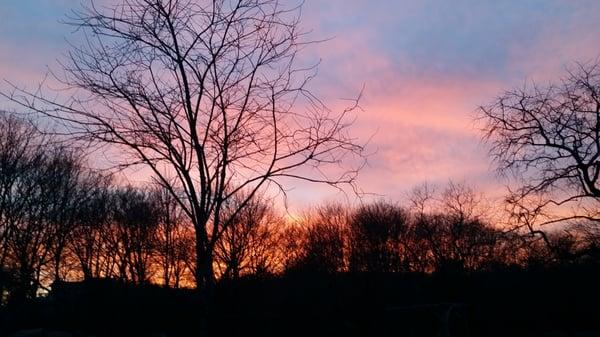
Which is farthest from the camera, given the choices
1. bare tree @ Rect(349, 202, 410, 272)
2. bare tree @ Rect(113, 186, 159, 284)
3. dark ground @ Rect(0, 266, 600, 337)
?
bare tree @ Rect(349, 202, 410, 272)

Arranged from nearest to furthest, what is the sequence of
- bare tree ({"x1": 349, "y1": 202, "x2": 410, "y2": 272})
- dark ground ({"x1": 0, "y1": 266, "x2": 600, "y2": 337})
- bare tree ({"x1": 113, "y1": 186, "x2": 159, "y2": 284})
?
dark ground ({"x1": 0, "y1": 266, "x2": 600, "y2": 337})
bare tree ({"x1": 113, "y1": 186, "x2": 159, "y2": 284})
bare tree ({"x1": 349, "y1": 202, "x2": 410, "y2": 272})

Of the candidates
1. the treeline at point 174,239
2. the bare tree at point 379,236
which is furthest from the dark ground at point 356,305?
the bare tree at point 379,236

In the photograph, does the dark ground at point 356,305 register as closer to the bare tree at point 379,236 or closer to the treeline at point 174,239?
the treeline at point 174,239

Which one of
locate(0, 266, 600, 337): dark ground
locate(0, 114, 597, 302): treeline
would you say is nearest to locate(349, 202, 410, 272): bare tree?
locate(0, 114, 597, 302): treeline

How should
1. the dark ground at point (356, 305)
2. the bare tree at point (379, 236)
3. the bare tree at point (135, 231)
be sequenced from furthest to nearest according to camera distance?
the bare tree at point (379, 236) < the bare tree at point (135, 231) < the dark ground at point (356, 305)

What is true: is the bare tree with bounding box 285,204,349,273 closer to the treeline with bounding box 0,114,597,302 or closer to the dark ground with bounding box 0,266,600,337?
the treeline with bounding box 0,114,597,302

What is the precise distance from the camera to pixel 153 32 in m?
9.59

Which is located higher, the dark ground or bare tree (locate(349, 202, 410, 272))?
bare tree (locate(349, 202, 410, 272))

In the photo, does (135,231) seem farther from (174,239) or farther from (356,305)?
(356,305)

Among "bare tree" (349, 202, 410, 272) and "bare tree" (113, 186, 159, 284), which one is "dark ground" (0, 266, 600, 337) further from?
"bare tree" (349, 202, 410, 272)

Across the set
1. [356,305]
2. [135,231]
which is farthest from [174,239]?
[356,305]

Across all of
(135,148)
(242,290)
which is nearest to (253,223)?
(242,290)

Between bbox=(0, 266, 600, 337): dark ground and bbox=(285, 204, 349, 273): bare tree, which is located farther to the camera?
bbox=(285, 204, 349, 273): bare tree

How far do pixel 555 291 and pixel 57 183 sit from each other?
2666 centimetres
